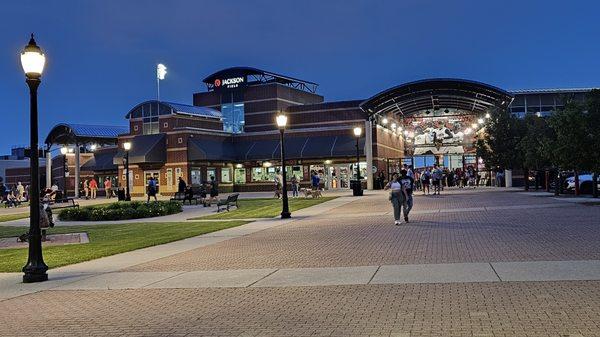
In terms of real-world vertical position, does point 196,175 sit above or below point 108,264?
above

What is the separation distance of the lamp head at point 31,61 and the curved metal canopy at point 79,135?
58663 millimetres

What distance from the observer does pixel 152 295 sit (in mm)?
8531

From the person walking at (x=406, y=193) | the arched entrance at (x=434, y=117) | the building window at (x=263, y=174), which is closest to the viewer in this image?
the person walking at (x=406, y=193)

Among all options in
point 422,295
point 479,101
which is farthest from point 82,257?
point 479,101

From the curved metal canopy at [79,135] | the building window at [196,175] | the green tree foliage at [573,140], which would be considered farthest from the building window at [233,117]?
the green tree foliage at [573,140]

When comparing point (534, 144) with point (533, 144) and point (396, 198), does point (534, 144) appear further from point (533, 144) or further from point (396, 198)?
point (396, 198)

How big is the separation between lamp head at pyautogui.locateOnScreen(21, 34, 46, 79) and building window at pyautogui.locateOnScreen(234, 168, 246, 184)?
4693cm

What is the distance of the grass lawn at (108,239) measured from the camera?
13.2 metres

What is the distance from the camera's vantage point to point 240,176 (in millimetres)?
58094

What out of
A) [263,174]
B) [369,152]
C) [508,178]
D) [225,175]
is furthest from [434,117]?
[225,175]

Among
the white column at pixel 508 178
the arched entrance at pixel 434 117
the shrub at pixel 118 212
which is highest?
the arched entrance at pixel 434 117

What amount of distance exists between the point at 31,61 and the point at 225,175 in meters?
46.8

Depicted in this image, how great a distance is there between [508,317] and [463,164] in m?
54.0

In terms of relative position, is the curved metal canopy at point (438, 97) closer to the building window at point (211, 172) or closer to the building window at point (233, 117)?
the building window at point (211, 172)
